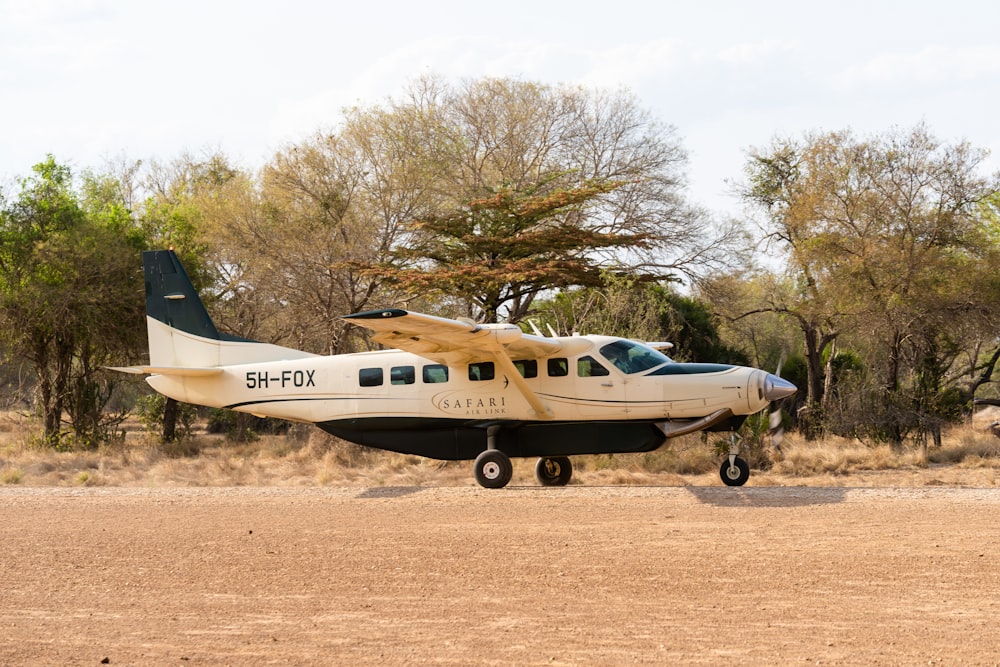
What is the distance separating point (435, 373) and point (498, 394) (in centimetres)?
119

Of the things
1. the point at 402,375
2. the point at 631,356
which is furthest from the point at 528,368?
the point at 402,375

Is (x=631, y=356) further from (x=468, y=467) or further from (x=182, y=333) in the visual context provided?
(x=182, y=333)

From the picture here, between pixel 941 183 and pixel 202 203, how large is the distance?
2329 centimetres

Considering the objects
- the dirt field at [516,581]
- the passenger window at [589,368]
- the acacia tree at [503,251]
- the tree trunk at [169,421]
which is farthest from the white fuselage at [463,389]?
the tree trunk at [169,421]

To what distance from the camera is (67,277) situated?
29750 millimetres

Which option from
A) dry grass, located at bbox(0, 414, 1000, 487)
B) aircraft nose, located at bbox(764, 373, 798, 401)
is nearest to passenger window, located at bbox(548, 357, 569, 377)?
dry grass, located at bbox(0, 414, 1000, 487)

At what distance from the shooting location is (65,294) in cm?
2925

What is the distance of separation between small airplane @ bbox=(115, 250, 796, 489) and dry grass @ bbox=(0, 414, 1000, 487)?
2.00 meters

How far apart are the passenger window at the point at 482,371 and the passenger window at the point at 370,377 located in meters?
1.68

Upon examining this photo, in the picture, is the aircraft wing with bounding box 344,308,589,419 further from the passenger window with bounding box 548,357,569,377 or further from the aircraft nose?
the aircraft nose

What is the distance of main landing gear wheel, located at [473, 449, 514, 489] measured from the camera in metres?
18.4

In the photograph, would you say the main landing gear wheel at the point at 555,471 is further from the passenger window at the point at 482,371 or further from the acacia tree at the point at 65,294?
the acacia tree at the point at 65,294

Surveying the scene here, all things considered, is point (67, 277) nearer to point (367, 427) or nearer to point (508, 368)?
point (367, 427)

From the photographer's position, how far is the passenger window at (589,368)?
60.4ft
